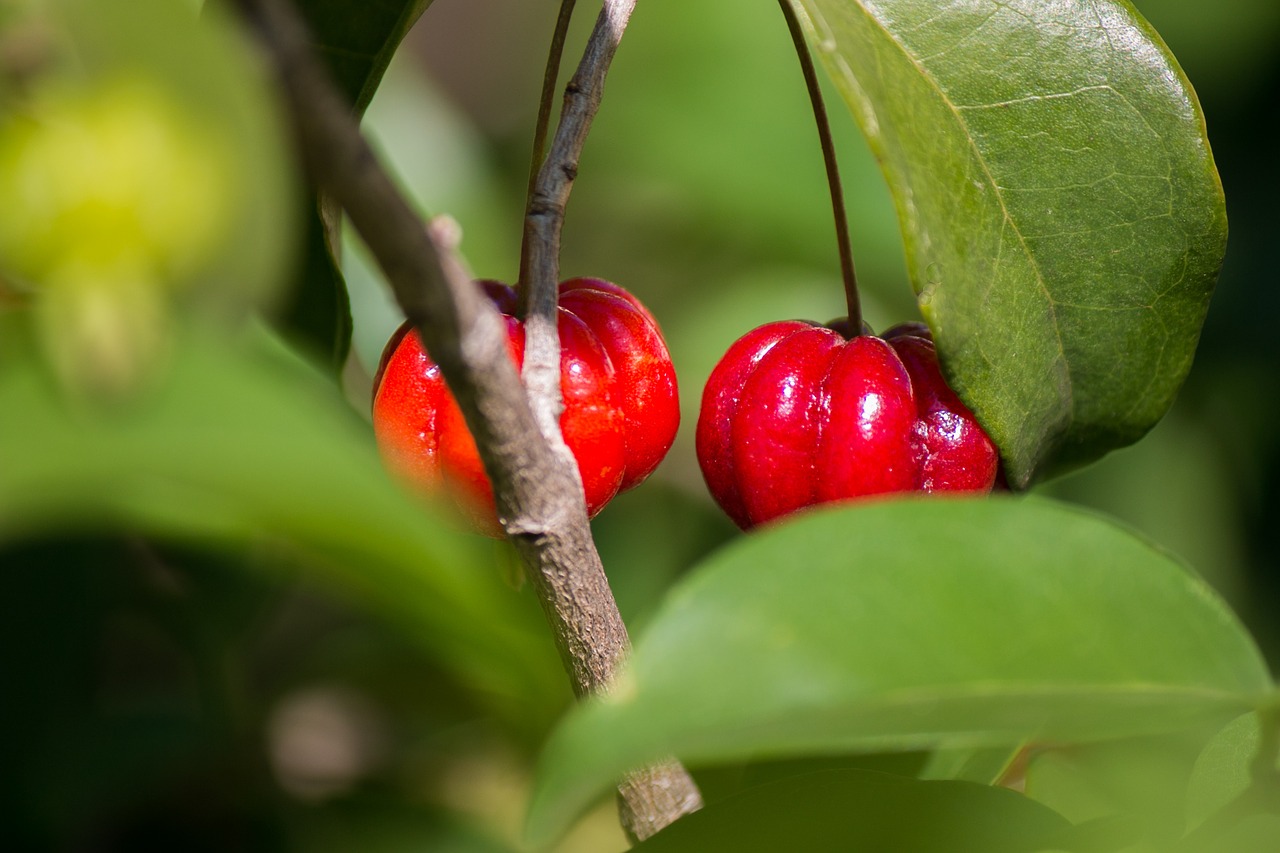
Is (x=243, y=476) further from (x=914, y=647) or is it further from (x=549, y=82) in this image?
(x=549, y=82)

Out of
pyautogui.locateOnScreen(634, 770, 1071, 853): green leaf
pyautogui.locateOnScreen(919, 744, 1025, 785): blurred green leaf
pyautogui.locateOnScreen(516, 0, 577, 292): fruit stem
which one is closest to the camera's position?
pyautogui.locateOnScreen(634, 770, 1071, 853): green leaf

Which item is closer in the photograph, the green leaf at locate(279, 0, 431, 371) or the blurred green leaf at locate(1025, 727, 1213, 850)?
the blurred green leaf at locate(1025, 727, 1213, 850)

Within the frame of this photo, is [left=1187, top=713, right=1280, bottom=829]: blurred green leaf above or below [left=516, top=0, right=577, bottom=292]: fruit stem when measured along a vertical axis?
below

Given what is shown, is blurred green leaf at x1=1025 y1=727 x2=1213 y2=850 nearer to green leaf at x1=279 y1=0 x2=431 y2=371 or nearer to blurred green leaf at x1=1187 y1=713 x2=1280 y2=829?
blurred green leaf at x1=1187 y1=713 x2=1280 y2=829

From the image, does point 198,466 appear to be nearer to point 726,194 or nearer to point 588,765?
point 588,765

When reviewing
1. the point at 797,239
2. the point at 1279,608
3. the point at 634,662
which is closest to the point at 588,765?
the point at 634,662

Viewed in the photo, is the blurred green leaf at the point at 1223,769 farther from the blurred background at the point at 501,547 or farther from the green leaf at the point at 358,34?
the green leaf at the point at 358,34

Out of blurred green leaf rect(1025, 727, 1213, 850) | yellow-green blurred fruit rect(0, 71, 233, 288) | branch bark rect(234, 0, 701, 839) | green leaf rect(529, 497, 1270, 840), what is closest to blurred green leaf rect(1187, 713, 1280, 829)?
blurred green leaf rect(1025, 727, 1213, 850)

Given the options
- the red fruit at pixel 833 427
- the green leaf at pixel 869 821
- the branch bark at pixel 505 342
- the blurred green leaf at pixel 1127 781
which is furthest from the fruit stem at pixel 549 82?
the blurred green leaf at pixel 1127 781
